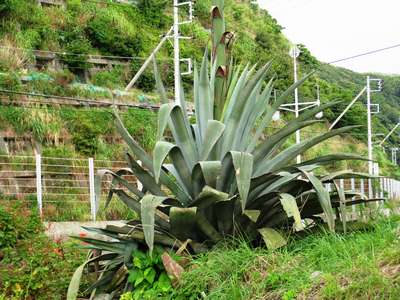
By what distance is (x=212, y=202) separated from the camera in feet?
17.3

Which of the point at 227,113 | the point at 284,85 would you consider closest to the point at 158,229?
the point at 227,113

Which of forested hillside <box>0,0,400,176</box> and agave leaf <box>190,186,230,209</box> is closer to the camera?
agave leaf <box>190,186,230,209</box>

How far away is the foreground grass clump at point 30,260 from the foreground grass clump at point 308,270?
1.82 meters

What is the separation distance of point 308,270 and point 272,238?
0.81 meters

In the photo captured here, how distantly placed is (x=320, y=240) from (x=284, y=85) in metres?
37.0

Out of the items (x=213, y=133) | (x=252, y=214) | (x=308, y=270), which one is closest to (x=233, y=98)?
(x=213, y=133)

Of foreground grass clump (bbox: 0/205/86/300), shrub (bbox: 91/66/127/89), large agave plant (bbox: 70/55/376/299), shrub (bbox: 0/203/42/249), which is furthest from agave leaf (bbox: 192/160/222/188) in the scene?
shrub (bbox: 91/66/127/89)

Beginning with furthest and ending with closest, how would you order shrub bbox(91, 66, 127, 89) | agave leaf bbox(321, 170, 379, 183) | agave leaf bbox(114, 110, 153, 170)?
shrub bbox(91, 66, 127, 89) → agave leaf bbox(114, 110, 153, 170) → agave leaf bbox(321, 170, 379, 183)

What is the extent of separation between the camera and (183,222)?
5.29 m

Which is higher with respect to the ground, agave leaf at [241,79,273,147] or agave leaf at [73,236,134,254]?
agave leaf at [241,79,273,147]

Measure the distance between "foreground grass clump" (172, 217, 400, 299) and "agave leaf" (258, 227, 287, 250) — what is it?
59 mm

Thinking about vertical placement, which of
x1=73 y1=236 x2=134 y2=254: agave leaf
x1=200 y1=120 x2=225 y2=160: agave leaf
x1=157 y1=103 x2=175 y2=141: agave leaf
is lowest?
x1=73 y1=236 x2=134 y2=254: agave leaf

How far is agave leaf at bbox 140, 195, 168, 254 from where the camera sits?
4703 millimetres

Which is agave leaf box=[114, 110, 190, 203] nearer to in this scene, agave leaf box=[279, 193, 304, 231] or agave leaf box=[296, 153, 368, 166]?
agave leaf box=[279, 193, 304, 231]
